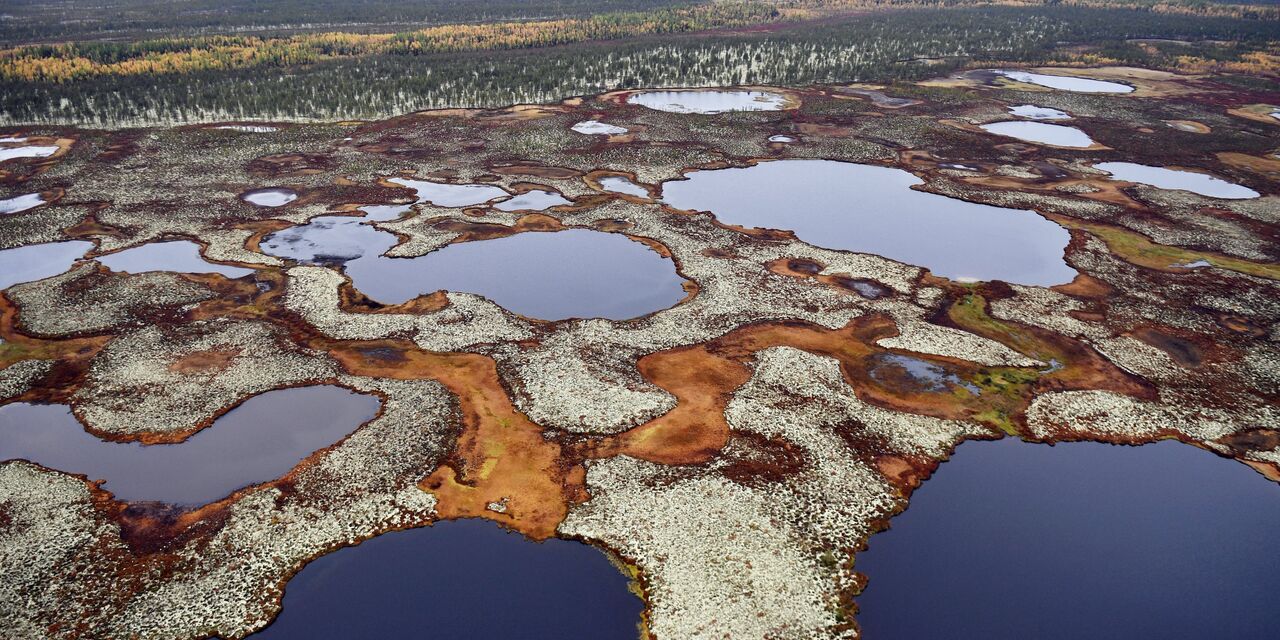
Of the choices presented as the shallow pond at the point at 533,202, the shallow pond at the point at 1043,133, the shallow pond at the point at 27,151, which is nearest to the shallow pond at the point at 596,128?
the shallow pond at the point at 533,202

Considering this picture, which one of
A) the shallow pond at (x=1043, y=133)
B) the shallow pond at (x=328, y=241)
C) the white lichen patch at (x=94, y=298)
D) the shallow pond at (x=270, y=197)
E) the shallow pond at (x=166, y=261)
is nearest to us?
the white lichen patch at (x=94, y=298)

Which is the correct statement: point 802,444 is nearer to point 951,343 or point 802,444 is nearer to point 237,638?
point 951,343

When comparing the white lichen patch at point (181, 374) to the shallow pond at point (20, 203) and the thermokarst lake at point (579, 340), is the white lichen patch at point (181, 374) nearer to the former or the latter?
the thermokarst lake at point (579, 340)

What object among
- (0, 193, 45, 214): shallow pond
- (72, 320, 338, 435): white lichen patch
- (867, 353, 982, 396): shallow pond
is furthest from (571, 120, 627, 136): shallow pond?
(867, 353, 982, 396): shallow pond

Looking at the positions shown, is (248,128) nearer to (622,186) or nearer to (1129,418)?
(622,186)

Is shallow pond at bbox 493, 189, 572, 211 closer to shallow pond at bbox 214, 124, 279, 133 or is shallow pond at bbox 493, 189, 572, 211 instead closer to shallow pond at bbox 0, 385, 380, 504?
shallow pond at bbox 0, 385, 380, 504

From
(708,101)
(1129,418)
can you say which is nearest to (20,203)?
(708,101)
